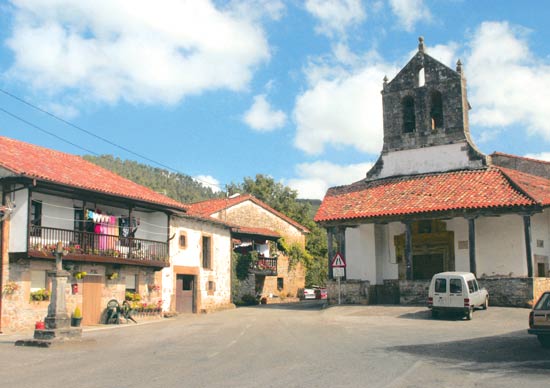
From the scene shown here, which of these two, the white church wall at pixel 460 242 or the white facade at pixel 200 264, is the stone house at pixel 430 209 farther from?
the white facade at pixel 200 264

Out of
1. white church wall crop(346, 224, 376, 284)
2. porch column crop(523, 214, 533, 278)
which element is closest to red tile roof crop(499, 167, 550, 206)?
porch column crop(523, 214, 533, 278)

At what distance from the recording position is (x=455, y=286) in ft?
72.6

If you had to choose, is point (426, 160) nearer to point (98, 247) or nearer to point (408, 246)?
point (408, 246)

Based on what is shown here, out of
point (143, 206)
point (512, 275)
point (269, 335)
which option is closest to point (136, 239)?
point (143, 206)

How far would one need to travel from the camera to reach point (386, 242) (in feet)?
105

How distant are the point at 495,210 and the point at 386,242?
7044 mm

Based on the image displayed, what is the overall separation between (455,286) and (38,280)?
51.5ft

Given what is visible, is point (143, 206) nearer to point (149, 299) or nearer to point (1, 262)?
point (149, 299)

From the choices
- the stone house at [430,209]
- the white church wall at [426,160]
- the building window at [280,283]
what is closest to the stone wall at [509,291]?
the stone house at [430,209]

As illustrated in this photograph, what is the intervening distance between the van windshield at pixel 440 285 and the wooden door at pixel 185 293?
1431 centimetres

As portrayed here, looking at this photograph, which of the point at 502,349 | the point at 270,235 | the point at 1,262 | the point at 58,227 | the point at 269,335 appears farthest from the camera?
the point at 270,235

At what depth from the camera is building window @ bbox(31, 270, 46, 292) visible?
2335cm

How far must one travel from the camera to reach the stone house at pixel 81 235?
2255 cm

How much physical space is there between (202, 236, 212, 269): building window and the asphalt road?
12.1 meters
